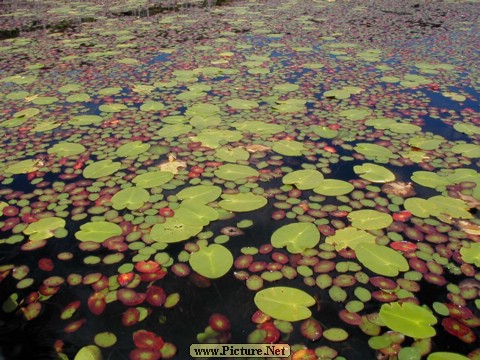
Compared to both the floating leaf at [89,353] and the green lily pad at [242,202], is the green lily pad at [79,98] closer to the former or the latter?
the green lily pad at [242,202]

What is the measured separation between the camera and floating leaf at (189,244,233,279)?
2.03 metres

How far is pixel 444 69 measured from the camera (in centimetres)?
514

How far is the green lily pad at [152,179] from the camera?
272cm

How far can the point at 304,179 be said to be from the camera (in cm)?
277

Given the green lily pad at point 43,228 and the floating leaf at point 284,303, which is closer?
the floating leaf at point 284,303

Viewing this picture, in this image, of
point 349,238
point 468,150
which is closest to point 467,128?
point 468,150

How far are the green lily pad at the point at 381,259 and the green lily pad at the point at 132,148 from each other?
1.91 meters

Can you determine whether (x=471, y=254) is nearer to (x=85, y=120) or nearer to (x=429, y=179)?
(x=429, y=179)

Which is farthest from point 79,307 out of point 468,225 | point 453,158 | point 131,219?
point 453,158

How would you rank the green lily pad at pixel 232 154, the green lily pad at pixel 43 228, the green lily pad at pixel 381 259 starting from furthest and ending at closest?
the green lily pad at pixel 232 154 → the green lily pad at pixel 43 228 → the green lily pad at pixel 381 259

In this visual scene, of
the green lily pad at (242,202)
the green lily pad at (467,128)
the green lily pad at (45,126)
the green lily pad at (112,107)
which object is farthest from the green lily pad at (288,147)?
the green lily pad at (45,126)

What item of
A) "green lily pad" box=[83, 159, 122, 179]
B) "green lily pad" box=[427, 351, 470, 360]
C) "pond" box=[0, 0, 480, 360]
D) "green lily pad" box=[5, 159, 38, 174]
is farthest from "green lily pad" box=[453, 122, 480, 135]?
"green lily pad" box=[5, 159, 38, 174]

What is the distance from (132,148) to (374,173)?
1.93 meters

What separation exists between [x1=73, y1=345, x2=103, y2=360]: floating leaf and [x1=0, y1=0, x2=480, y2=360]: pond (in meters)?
0.01
